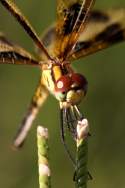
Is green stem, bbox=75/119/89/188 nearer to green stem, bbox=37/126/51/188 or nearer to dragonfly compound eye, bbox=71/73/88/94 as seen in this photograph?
green stem, bbox=37/126/51/188

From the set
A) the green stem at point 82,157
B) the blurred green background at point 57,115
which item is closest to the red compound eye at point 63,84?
the green stem at point 82,157

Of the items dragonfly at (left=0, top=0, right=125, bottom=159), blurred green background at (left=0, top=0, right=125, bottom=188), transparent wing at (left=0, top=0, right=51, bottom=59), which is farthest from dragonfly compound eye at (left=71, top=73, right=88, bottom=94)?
blurred green background at (left=0, top=0, right=125, bottom=188)

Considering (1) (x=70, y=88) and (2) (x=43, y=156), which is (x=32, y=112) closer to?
(1) (x=70, y=88)

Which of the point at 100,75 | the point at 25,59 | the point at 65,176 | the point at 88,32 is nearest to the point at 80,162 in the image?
the point at 25,59

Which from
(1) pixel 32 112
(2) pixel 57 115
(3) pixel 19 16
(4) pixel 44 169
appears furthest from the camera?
(2) pixel 57 115

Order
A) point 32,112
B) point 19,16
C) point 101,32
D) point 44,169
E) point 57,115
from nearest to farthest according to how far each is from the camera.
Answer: point 44,169
point 19,16
point 101,32
point 32,112
point 57,115

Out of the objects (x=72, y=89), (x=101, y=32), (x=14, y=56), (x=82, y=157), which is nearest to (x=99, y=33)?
(x=101, y=32)

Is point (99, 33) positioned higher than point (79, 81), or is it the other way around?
point (99, 33)

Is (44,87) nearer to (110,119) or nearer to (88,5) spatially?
(88,5)
